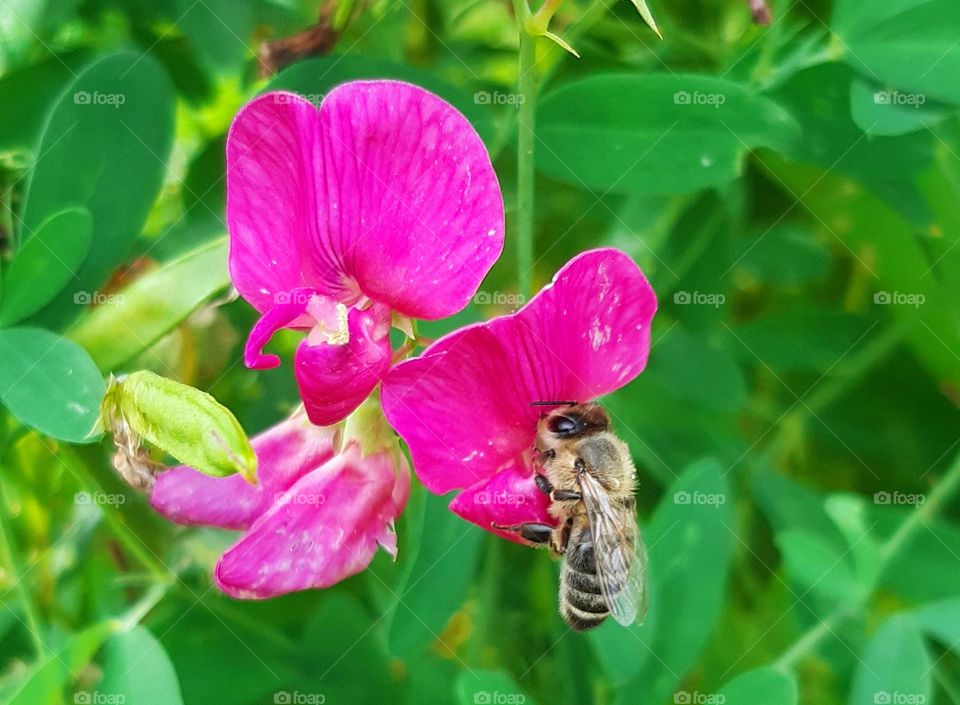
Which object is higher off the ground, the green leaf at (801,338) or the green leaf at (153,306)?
the green leaf at (153,306)

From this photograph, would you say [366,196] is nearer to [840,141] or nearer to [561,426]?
[561,426]

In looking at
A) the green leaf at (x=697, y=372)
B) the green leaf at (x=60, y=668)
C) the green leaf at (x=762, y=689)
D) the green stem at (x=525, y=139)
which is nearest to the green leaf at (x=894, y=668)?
the green leaf at (x=762, y=689)

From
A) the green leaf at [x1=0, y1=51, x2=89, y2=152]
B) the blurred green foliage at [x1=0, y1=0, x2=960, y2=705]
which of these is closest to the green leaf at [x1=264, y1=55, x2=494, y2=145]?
the blurred green foliage at [x1=0, y1=0, x2=960, y2=705]

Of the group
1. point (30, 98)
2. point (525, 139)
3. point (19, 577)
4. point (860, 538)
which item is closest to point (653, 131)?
point (525, 139)

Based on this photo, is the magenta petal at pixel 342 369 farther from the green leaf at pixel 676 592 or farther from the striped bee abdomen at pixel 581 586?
the green leaf at pixel 676 592

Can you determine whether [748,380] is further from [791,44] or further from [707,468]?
[791,44]

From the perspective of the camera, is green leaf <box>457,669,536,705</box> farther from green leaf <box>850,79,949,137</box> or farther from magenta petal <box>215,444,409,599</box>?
green leaf <box>850,79,949,137</box>
